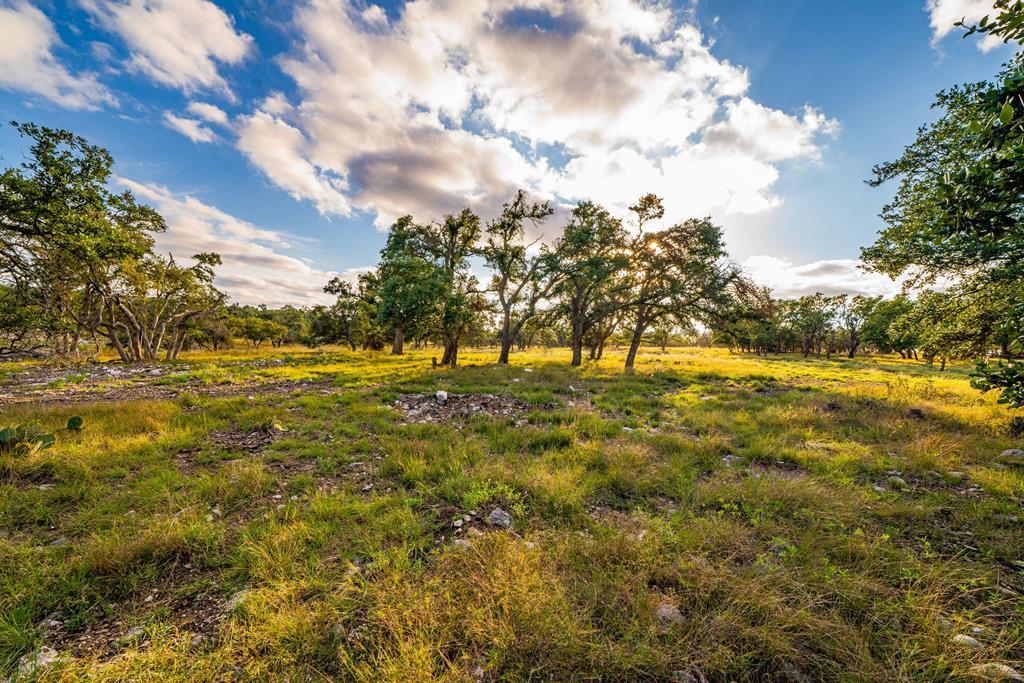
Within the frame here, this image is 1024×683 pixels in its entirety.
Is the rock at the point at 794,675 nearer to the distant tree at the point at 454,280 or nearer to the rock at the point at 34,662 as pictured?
the rock at the point at 34,662

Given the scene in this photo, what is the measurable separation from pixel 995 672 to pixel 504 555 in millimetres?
4207

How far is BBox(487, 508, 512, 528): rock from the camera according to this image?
15.1 feet

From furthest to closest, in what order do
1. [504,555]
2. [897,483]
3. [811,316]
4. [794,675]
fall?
[811,316], [897,483], [504,555], [794,675]

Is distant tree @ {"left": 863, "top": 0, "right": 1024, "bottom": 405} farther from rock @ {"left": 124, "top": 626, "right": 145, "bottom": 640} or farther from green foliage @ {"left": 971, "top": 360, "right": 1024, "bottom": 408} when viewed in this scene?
rock @ {"left": 124, "top": 626, "right": 145, "bottom": 640}

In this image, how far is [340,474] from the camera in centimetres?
A: 620

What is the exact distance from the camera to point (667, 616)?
10.4ft

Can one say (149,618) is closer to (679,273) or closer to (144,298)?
(679,273)

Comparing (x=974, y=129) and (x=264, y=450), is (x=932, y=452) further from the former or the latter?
(x=264, y=450)

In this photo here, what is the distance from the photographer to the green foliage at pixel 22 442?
589cm

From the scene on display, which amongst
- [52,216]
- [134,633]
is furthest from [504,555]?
[52,216]

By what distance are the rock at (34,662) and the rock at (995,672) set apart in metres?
7.46

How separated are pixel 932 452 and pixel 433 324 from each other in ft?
71.5

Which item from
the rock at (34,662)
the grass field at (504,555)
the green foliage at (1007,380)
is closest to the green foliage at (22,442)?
the grass field at (504,555)

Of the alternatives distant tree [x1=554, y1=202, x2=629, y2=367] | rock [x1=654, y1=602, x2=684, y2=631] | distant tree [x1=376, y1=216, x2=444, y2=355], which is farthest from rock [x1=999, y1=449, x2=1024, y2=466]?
distant tree [x1=376, y1=216, x2=444, y2=355]
